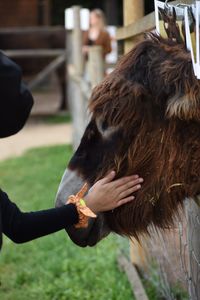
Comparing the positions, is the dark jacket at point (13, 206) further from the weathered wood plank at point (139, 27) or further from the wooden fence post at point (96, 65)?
the wooden fence post at point (96, 65)

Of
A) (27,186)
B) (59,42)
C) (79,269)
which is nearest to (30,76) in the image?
(59,42)

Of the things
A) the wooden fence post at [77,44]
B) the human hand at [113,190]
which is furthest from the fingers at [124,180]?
the wooden fence post at [77,44]

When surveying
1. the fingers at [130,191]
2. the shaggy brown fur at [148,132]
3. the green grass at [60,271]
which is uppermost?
the shaggy brown fur at [148,132]

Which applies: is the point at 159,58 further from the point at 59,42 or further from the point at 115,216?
the point at 59,42

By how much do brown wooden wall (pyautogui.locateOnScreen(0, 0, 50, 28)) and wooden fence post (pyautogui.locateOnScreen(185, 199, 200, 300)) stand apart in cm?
2131

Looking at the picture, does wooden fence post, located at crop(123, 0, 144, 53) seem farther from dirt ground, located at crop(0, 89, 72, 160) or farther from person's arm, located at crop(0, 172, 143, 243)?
dirt ground, located at crop(0, 89, 72, 160)

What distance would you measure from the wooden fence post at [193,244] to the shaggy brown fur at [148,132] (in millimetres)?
241

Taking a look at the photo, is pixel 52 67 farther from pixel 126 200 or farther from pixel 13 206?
pixel 126 200

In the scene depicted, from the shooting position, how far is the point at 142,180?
8.61ft

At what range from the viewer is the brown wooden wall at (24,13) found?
23.7 metres

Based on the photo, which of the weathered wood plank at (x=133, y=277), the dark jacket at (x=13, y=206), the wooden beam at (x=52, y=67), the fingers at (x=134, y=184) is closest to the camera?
the dark jacket at (x=13, y=206)

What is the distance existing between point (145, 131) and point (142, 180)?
0.19 metres

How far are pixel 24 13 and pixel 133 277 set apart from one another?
66.2 ft

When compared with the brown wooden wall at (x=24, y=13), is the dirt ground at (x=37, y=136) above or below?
below
